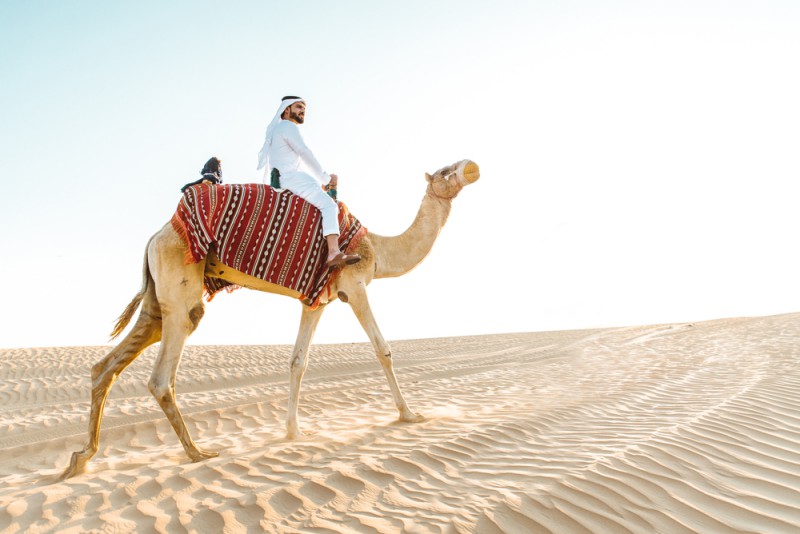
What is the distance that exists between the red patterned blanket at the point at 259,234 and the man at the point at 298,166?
0.12 metres

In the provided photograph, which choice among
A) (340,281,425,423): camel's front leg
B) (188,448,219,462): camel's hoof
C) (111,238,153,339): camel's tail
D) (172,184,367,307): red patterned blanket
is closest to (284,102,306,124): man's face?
(172,184,367,307): red patterned blanket

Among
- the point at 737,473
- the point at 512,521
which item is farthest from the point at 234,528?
the point at 737,473

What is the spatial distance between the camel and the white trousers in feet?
1.93

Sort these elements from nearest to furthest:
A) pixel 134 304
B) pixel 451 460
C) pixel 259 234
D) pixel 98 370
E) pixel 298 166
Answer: pixel 451 460 → pixel 98 370 → pixel 259 234 → pixel 134 304 → pixel 298 166

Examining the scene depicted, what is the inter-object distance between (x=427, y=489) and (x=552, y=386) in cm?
657

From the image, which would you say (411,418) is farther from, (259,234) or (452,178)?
(452,178)

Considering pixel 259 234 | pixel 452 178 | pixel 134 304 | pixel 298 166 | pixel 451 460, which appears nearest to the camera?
pixel 451 460

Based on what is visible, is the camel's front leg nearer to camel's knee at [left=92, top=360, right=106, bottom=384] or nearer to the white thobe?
the white thobe

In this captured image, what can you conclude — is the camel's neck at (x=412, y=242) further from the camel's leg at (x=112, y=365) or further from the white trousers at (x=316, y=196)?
the camel's leg at (x=112, y=365)

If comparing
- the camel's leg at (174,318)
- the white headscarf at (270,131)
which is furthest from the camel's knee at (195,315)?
the white headscarf at (270,131)

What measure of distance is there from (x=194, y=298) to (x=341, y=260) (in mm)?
1460

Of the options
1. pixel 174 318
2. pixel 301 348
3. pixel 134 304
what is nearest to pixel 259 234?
pixel 174 318

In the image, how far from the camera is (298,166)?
644 cm

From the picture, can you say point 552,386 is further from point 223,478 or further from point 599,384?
point 223,478
